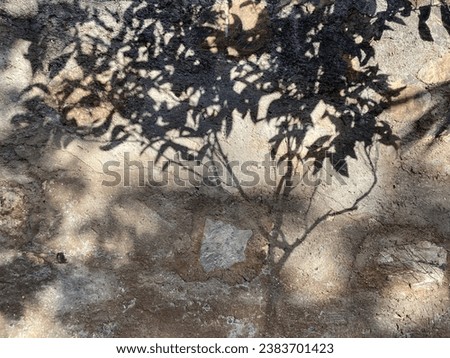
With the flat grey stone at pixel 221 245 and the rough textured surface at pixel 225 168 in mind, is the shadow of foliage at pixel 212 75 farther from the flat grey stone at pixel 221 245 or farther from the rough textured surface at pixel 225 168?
the flat grey stone at pixel 221 245

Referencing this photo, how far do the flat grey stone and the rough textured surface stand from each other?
11mm

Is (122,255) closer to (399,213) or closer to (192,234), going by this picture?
(192,234)

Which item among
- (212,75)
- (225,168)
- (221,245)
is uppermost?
(212,75)

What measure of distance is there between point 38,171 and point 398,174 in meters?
2.90

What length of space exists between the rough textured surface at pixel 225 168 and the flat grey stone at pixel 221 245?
0.01 meters

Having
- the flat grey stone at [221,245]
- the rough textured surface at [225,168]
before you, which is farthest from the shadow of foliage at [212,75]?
the flat grey stone at [221,245]

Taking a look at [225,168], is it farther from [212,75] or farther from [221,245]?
A: [212,75]

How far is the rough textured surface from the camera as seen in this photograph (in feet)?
11.4

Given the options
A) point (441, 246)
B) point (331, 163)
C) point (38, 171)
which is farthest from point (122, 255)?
point (441, 246)

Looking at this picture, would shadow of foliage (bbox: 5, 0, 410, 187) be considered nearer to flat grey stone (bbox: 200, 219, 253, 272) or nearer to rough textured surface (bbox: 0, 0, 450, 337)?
rough textured surface (bbox: 0, 0, 450, 337)

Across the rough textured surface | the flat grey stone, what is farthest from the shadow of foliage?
the flat grey stone

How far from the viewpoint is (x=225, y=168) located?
151 inches

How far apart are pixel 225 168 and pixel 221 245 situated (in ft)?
2.10

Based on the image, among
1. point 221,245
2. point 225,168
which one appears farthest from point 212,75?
point 221,245
